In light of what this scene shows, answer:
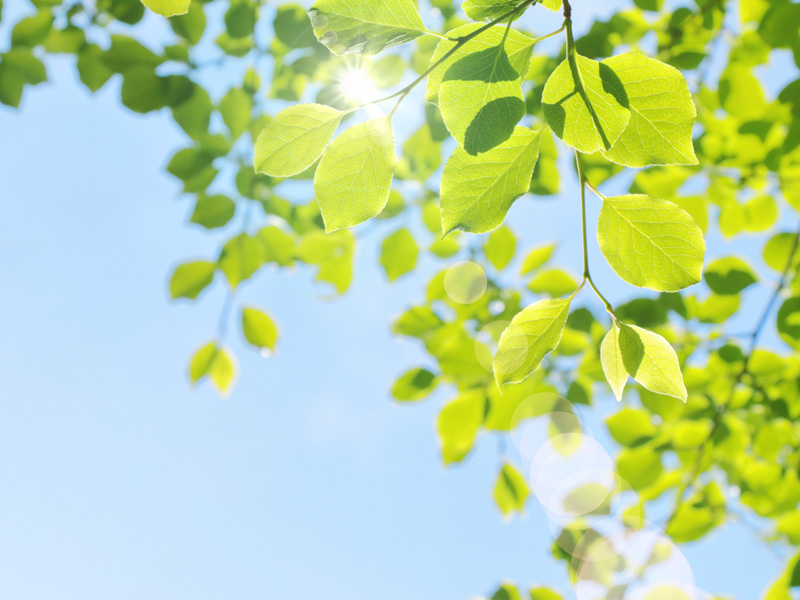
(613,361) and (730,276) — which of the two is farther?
(730,276)

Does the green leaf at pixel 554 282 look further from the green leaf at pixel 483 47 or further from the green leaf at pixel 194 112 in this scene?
the green leaf at pixel 483 47

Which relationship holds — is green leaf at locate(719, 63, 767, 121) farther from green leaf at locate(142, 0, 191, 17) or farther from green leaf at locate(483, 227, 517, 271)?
green leaf at locate(142, 0, 191, 17)

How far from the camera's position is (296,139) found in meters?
0.49

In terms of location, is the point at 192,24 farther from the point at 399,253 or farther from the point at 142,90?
Result: the point at 399,253

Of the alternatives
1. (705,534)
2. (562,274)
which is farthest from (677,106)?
(705,534)

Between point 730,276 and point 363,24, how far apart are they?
1500 mm

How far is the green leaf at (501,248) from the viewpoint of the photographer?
1.60 metres

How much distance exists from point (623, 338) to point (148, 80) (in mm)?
A: 1363

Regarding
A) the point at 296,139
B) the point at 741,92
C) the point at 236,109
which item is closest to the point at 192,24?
the point at 236,109

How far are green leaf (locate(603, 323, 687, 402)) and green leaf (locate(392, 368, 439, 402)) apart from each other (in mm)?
1108

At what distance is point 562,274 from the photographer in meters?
1.63

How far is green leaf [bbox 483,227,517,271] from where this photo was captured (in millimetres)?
1602

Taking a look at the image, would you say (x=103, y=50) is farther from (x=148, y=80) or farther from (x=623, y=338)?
(x=623, y=338)

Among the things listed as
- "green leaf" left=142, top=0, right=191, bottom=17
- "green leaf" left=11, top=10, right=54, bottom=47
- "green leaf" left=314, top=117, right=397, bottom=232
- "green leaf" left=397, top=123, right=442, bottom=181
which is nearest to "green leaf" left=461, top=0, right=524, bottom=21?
"green leaf" left=314, top=117, right=397, bottom=232
